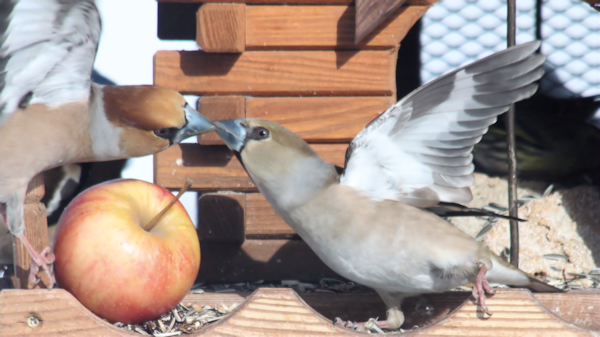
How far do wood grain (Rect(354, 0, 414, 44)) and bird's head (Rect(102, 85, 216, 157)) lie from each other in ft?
2.22

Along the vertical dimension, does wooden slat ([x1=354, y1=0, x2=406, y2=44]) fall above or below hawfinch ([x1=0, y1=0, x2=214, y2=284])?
above

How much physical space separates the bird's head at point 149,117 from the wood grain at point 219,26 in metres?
0.29

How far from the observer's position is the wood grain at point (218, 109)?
2070mm

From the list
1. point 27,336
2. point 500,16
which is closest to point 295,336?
point 27,336

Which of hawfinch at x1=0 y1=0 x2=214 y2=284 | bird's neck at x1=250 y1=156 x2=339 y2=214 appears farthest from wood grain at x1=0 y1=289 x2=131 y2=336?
bird's neck at x1=250 y1=156 x2=339 y2=214

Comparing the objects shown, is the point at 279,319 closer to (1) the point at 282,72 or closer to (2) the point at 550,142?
(1) the point at 282,72

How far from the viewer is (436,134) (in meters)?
1.66

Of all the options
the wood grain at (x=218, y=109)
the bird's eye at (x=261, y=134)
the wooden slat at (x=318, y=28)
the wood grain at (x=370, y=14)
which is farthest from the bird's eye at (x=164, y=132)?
the wood grain at (x=370, y=14)

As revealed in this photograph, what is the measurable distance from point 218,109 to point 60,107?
56 cm

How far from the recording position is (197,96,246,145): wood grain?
6.79ft

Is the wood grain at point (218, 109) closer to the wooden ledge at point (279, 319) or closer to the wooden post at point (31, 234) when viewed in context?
the wooden post at point (31, 234)

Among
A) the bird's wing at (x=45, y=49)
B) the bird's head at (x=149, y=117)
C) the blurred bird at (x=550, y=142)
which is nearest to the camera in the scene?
the bird's wing at (x=45, y=49)

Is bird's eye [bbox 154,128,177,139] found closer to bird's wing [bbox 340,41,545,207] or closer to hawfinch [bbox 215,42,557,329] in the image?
hawfinch [bbox 215,42,557,329]

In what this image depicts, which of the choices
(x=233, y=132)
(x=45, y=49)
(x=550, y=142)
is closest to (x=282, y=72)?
(x=233, y=132)
